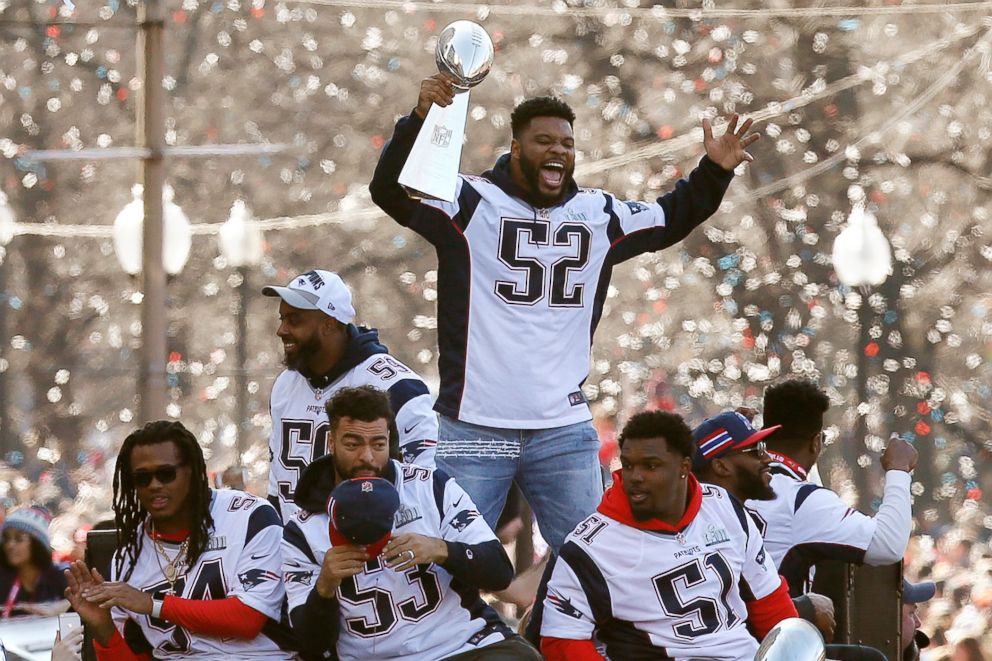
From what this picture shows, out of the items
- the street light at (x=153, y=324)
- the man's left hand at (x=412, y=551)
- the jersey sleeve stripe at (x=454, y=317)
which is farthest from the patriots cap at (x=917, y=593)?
the street light at (x=153, y=324)

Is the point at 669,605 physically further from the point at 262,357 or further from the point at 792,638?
the point at 262,357

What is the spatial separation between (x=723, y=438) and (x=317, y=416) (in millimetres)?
1355

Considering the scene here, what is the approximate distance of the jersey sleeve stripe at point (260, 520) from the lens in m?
5.62

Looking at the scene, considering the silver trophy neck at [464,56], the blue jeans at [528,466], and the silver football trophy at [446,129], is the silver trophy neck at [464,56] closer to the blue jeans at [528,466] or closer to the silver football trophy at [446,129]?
the silver football trophy at [446,129]

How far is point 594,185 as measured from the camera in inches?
699

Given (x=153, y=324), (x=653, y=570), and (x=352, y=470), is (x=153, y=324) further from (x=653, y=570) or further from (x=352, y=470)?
(x=653, y=570)

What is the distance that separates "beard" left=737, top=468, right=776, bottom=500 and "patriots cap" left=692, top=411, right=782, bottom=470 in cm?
10

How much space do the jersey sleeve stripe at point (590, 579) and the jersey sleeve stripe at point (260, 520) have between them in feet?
3.14

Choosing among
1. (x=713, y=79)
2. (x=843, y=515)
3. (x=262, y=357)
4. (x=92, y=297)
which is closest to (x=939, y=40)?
(x=713, y=79)

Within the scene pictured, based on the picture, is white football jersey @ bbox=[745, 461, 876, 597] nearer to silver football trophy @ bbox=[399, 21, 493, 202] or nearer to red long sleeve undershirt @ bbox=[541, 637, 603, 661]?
red long sleeve undershirt @ bbox=[541, 637, 603, 661]

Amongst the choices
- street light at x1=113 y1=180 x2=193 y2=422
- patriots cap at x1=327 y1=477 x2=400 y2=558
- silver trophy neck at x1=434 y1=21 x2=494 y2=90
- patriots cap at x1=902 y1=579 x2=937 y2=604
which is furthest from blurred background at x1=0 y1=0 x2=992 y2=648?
patriots cap at x1=327 y1=477 x2=400 y2=558

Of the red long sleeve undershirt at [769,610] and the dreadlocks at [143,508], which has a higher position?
the dreadlocks at [143,508]

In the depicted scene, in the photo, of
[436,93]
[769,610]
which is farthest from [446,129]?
[769,610]

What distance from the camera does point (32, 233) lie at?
20297mm
